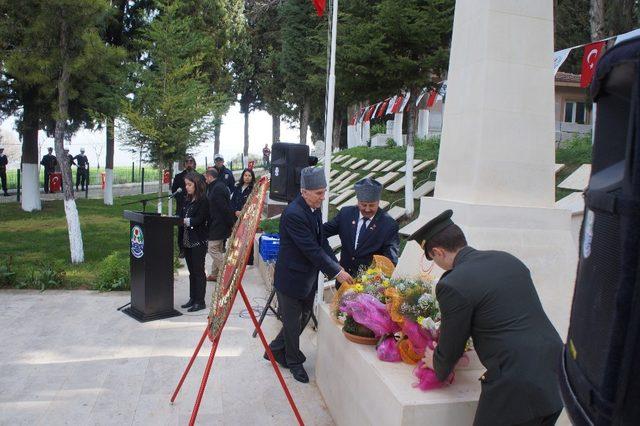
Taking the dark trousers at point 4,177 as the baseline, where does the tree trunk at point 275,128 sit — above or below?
above

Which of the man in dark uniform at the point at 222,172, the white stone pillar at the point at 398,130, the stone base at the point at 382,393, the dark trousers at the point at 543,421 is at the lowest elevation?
the stone base at the point at 382,393

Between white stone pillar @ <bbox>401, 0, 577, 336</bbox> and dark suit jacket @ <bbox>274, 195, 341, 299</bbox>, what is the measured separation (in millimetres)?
1156

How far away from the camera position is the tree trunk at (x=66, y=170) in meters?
8.99

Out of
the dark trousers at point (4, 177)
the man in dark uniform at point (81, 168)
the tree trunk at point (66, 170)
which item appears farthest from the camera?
the man in dark uniform at point (81, 168)

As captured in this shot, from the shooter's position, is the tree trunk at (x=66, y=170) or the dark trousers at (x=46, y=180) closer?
the tree trunk at (x=66, y=170)

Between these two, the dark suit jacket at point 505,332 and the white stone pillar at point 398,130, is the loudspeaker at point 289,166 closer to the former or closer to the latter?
the dark suit jacket at point 505,332

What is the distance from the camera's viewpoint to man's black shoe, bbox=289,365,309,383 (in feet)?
15.1

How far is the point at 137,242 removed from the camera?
242 inches

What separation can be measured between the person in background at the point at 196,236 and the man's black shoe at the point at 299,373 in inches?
94.7

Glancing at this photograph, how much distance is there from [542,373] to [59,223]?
13.7 metres

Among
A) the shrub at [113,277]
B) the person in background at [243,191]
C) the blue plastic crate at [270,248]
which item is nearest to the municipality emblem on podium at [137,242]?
the shrub at [113,277]

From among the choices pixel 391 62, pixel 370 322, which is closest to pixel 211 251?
pixel 370 322

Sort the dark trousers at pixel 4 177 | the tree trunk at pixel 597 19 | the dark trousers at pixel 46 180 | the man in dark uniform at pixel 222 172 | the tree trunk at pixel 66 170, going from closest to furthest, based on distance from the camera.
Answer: the tree trunk at pixel 66 170 < the man in dark uniform at pixel 222 172 < the tree trunk at pixel 597 19 < the dark trousers at pixel 4 177 < the dark trousers at pixel 46 180

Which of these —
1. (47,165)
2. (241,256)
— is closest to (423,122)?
(47,165)
